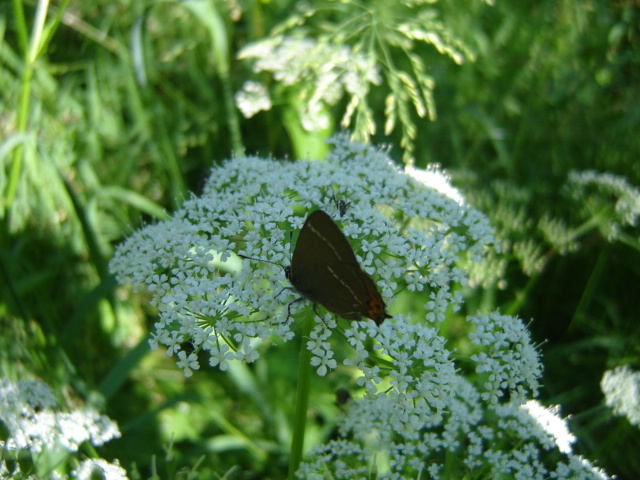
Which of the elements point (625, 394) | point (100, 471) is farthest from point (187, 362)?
point (625, 394)

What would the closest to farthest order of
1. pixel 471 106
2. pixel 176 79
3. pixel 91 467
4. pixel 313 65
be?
pixel 91 467 < pixel 313 65 < pixel 471 106 < pixel 176 79

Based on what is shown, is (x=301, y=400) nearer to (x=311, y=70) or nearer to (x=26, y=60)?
(x=26, y=60)

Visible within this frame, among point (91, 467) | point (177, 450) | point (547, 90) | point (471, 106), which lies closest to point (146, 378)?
point (177, 450)

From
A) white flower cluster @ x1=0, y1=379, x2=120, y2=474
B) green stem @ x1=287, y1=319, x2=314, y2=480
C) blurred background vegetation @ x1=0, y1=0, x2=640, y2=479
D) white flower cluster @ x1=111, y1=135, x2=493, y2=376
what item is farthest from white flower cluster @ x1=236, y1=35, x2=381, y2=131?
white flower cluster @ x1=0, y1=379, x2=120, y2=474

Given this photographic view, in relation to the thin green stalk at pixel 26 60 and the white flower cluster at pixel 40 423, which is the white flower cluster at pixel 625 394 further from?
the thin green stalk at pixel 26 60

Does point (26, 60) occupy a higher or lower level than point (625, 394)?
higher

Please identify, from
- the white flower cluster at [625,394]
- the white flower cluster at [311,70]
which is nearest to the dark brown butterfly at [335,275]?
the white flower cluster at [311,70]

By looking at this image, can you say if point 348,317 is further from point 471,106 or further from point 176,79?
point 176,79
